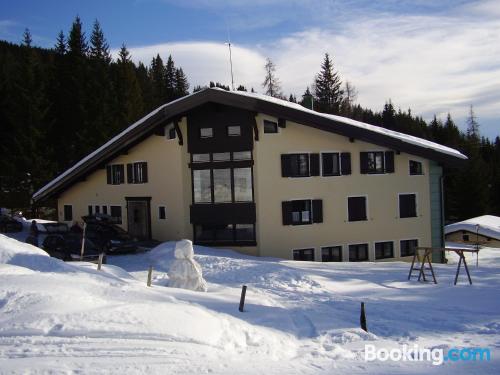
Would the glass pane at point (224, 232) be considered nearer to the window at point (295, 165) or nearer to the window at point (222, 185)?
the window at point (222, 185)

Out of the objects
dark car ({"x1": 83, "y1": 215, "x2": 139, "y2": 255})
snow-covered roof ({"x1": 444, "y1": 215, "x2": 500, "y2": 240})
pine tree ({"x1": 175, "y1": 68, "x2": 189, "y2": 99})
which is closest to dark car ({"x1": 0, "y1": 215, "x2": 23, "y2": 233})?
dark car ({"x1": 83, "y1": 215, "x2": 139, "y2": 255})

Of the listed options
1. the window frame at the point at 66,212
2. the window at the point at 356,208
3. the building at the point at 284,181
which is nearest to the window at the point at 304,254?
the building at the point at 284,181

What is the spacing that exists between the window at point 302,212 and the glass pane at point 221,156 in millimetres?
3420

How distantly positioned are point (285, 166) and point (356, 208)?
13.8ft

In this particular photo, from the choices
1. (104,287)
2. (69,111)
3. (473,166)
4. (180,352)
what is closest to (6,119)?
(69,111)

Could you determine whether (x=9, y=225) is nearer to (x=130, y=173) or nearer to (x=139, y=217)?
(x=130, y=173)

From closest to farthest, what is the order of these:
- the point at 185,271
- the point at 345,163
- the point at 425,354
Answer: the point at 425,354 → the point at 185,271 → the point at 345,163

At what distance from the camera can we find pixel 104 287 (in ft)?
32.0

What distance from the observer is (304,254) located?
72.2 ft

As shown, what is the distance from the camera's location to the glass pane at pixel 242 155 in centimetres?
2180

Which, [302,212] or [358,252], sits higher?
[302,212]

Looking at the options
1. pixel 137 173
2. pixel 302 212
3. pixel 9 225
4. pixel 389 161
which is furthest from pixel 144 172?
pixel 389 161

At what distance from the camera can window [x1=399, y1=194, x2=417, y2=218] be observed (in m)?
23.6

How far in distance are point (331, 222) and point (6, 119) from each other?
112 feet
